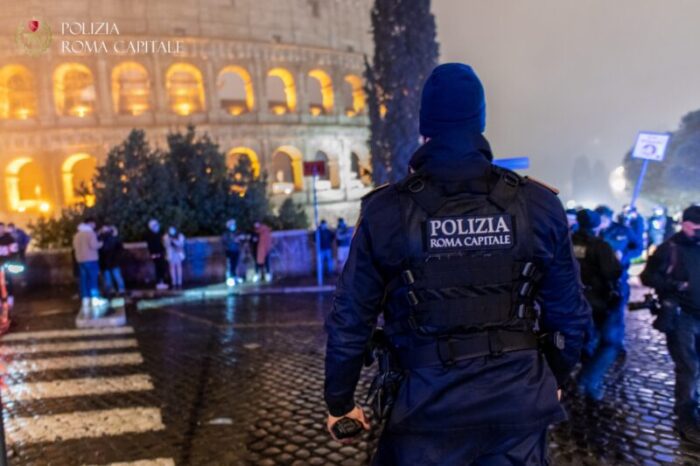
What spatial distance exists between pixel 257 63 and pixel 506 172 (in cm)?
3427

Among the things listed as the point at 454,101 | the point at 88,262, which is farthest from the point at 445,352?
the point at 88,262

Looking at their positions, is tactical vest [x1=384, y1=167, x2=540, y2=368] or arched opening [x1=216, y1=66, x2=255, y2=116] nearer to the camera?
tactical vest [x1=384, y1=167, x2=540, y2=368]

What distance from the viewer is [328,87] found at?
37156mm

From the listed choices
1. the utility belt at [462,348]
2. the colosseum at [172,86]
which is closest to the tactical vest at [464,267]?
the utility belt at [462,348]

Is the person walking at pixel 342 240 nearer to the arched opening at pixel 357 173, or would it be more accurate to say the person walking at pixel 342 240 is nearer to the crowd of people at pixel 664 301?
the crowd of people at pixel 664 301

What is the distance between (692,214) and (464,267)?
356cm

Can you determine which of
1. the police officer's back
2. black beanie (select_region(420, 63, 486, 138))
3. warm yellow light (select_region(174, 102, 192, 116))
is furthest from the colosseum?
black beanie (select_region(420, 63, 486, 138))

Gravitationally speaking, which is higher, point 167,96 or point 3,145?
point 167,96

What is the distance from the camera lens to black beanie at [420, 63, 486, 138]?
7.54 feet

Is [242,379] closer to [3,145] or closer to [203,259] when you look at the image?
[203,259]

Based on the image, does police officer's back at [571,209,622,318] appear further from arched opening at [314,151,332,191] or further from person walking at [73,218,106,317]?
arched opening at [314,151,332,191]

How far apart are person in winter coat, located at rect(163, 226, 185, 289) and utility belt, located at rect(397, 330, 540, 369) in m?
13.5

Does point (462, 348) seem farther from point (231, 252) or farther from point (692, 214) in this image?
point (231, 252)

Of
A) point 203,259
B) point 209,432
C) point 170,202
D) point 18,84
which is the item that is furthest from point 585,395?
point 18,84
